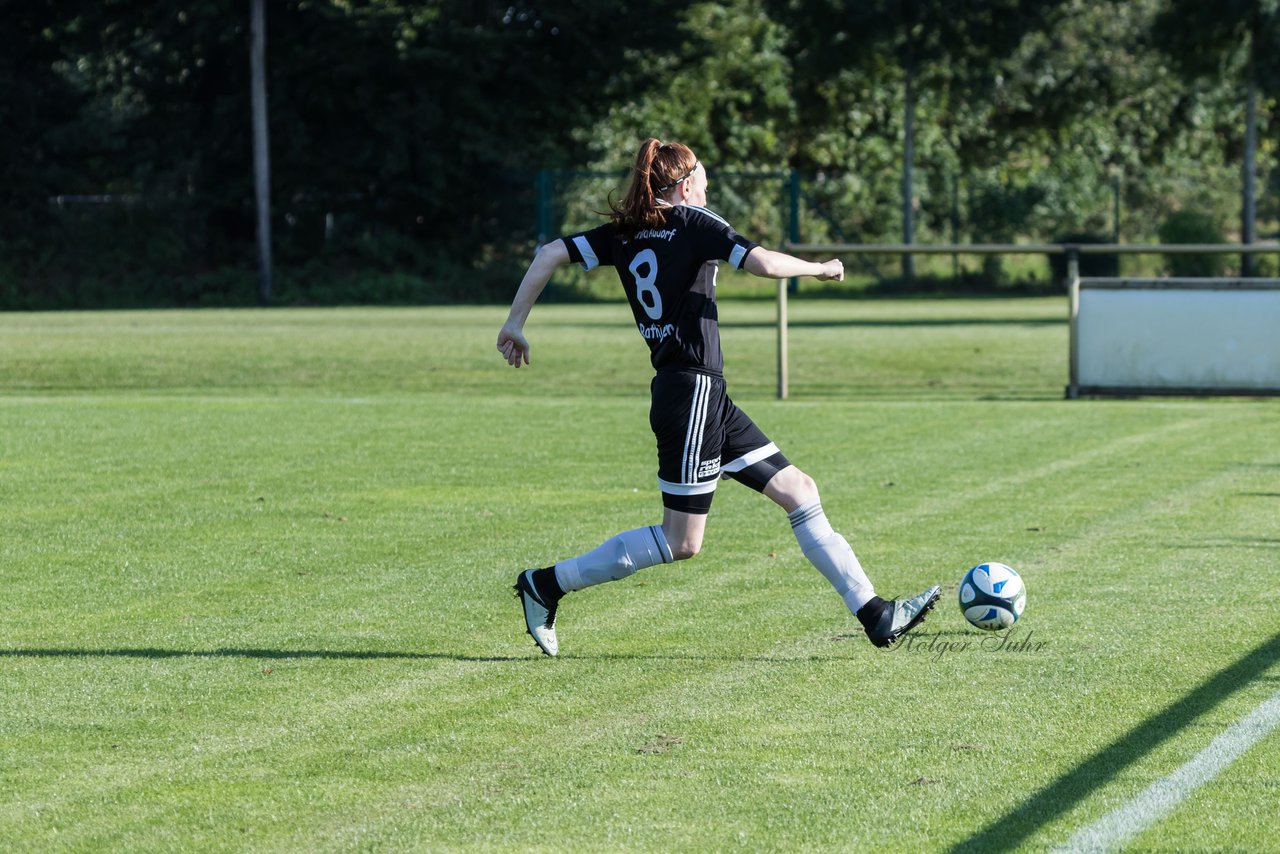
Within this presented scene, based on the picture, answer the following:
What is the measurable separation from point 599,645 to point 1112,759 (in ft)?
7.49

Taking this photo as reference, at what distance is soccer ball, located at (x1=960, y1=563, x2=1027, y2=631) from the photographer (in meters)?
6.71

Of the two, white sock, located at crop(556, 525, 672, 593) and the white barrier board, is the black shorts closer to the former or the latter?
white sock, located at crop(556, 525, 672, 593)

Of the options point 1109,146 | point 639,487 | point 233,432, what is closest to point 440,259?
point 1109,146

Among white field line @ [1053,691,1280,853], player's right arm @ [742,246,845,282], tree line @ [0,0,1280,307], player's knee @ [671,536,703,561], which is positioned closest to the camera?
white field line @ [1053,691,1280,853]

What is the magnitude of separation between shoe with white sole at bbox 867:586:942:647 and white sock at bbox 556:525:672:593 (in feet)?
2.67

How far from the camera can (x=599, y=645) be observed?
6742 mm

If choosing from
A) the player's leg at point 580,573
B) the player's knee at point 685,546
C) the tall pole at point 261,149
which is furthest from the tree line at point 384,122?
the player's knee at point 685,546

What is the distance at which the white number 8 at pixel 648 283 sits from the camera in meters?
6.23

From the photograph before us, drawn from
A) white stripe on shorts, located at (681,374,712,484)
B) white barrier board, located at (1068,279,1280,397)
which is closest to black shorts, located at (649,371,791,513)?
white stripe on shorts, located at (681,374,712,484)

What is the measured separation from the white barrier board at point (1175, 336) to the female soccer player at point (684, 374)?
485 inches

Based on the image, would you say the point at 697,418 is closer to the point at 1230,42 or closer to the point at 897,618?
the point at 897,618

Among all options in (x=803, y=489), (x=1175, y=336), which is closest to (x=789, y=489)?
(x=803, y=489)

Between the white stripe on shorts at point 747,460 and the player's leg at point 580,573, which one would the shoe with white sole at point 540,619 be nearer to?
the player's leg at point 580,573

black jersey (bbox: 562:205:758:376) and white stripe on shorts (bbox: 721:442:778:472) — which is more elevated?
black jersey (bbox: 562:205:758:376)
